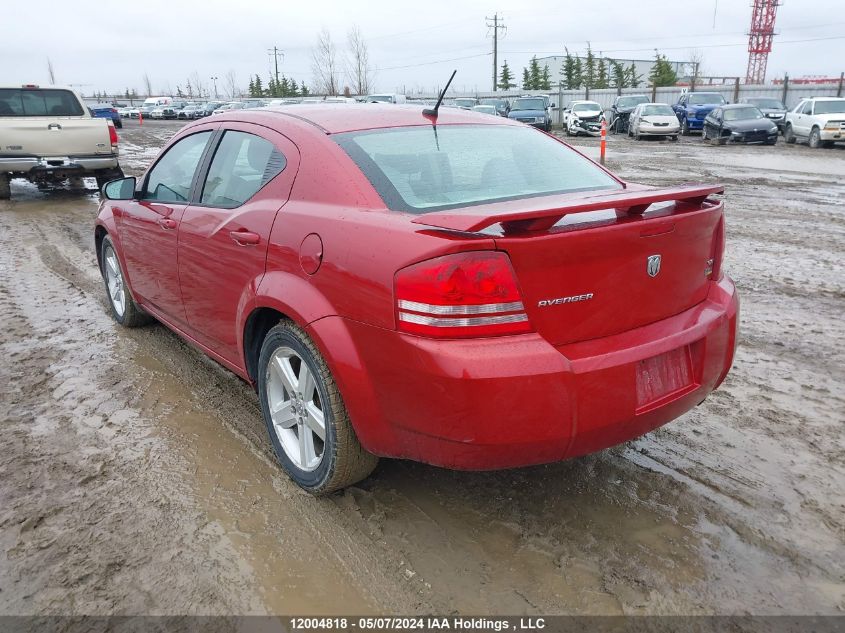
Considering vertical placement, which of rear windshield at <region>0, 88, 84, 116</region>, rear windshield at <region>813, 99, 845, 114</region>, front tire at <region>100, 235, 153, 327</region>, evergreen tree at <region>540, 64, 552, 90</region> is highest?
evergreen tree at <region>540, 64, 552, 90</region>

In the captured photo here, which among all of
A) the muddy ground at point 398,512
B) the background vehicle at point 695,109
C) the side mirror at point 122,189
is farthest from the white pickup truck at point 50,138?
the background vehicle at point 695,109

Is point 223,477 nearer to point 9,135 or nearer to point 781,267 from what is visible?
point 781,267

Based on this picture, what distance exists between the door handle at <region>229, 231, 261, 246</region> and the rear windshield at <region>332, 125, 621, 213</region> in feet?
1.89

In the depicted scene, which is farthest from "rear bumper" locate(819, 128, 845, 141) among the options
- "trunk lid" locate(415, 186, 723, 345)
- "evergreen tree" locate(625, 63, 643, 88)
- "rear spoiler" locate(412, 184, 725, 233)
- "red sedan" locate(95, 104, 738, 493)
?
"evergreen tree" locate(625, 63, 643, 88)

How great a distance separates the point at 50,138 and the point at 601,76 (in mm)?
67863

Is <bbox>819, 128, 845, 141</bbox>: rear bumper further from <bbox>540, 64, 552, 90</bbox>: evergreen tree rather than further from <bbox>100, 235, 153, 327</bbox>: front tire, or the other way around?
<bbox>540, 64, 552, 90</bbox>: evergreen tree

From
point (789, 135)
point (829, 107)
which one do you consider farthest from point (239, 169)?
point (789, 135)

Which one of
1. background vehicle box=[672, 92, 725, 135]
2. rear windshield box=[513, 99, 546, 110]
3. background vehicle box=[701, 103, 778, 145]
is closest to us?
background vehicle box=[701, 103, 778, 145]

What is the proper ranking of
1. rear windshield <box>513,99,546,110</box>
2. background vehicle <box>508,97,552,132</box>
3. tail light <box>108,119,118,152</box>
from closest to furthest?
tail light <box>108,119,118,152</box> < background vehicle <box>508,97,552,132</box> < rear windshield <box>513,99,546,110</box>

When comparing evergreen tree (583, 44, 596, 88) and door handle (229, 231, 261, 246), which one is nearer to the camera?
door handle (229, 231, 261, 246)

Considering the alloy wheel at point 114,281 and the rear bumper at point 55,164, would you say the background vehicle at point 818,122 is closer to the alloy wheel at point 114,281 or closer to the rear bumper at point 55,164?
the rear bumper at point 55,164

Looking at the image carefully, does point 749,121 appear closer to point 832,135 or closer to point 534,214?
point 832,135

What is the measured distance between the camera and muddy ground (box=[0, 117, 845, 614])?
2.31 meters

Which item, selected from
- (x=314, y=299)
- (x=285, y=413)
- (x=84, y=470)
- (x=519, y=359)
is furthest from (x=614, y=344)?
(x=84, y=470)
